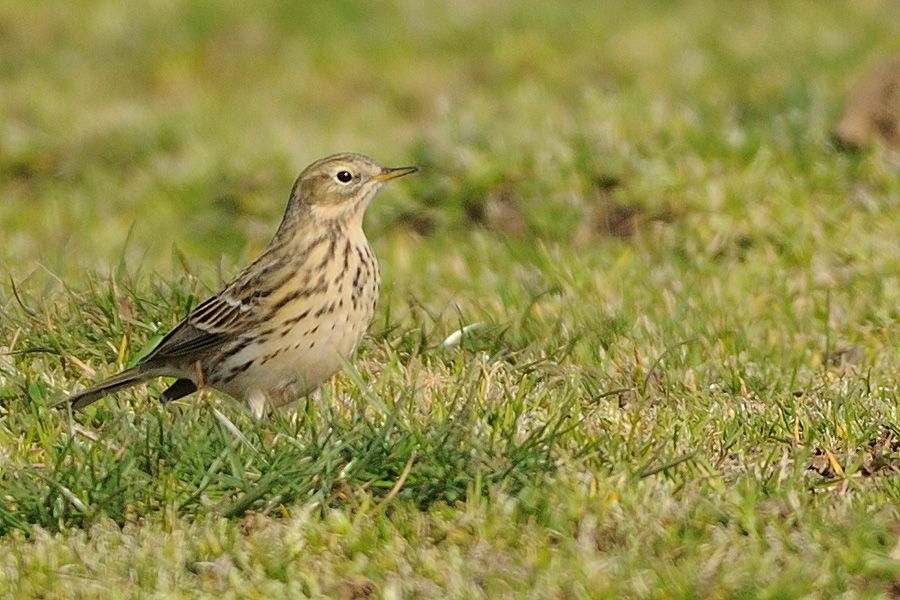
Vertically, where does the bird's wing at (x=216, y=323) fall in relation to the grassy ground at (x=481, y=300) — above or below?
above

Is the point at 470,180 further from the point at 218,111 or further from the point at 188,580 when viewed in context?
the point at 188,580

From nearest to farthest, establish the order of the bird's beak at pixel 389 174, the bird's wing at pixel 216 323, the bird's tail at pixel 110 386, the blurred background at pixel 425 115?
the bird's tail at pixel 110 386 → the bird's wing at pixel 216 323 → the bird's beak at pixel 389 174 → the blurred background at pixel 425 115

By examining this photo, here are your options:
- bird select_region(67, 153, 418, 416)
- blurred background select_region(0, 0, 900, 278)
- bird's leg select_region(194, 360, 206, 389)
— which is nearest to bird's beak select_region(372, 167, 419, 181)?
bird select_region(67, 153, 418, 416)

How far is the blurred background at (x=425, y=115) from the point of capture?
370 inches

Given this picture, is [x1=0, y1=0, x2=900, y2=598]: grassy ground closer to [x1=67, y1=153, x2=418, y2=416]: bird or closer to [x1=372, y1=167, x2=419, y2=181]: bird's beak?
[x1=67, y1=153, x2=418, y2=416]: bird

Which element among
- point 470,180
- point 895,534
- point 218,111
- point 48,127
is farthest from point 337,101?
point 895,534

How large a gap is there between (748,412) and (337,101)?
7310mm

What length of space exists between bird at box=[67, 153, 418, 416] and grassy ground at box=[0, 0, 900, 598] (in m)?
0.18

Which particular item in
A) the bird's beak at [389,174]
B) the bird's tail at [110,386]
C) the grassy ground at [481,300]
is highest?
the bird's beak at [389,174]

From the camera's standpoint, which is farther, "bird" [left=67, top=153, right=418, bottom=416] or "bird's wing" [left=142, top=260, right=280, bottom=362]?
"bird's wing" [left=142, top=260, right=280, bottom=362]

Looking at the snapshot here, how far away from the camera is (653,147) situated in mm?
9586

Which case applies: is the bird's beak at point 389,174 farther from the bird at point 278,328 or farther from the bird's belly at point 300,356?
the bird's belly at point 300,356

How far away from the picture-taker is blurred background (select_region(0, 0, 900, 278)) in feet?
30.9

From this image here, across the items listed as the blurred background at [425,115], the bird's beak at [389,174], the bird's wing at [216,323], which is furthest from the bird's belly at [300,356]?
the blurred background at [425,115]
